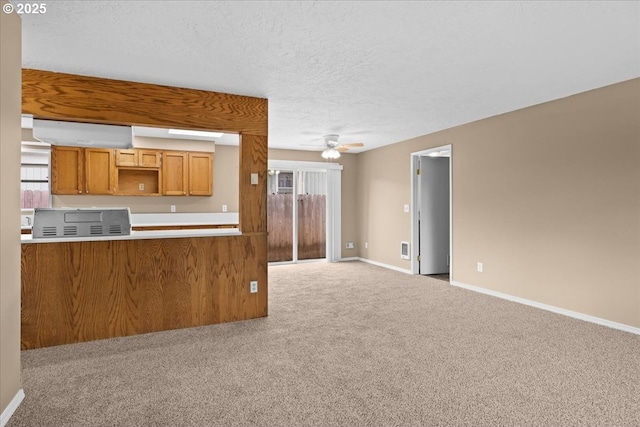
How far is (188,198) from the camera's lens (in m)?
6.65

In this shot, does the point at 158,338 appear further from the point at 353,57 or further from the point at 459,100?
the point at 459,100

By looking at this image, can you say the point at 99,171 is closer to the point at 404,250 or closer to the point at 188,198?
the point at 188,198

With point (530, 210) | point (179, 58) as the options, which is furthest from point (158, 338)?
point (530, 210)

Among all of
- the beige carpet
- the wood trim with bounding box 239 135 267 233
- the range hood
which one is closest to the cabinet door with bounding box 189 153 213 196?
the range hood

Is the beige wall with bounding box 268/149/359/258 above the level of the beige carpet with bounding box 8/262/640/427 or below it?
above

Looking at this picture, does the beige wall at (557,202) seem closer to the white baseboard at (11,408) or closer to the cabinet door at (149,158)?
the cabinet door at (149,158)

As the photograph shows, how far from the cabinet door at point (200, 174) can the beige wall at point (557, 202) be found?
3907 millimetres

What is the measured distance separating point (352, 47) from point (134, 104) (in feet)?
7.13

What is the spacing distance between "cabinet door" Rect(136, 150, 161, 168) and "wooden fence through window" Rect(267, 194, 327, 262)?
212 cm

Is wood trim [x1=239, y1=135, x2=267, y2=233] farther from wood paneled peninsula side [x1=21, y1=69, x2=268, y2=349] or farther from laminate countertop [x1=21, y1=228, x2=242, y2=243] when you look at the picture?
laminate countertop [x1=21, y1=228, x2=242, y2=243]

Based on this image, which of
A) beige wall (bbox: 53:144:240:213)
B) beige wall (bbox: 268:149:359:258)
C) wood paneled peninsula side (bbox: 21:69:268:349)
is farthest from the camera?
beige wall (bbox: 268:149:359:258)

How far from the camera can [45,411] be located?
214cm

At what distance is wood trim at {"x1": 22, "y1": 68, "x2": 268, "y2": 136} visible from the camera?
126 inches

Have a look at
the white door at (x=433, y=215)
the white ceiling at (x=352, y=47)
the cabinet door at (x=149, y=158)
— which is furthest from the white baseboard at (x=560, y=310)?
the cabinet door at (x=149, y=158)
